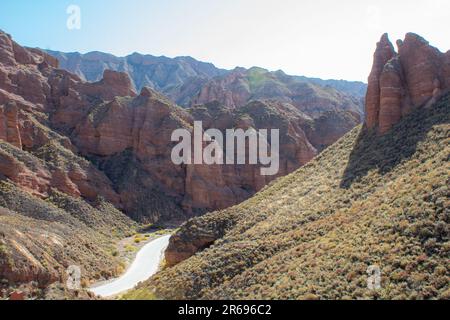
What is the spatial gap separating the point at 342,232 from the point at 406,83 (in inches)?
688

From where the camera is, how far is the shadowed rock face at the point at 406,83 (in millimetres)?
34125

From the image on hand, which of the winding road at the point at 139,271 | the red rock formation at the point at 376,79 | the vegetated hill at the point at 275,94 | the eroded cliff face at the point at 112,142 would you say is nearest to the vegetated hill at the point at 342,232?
the red rock formation at the point at 376,79

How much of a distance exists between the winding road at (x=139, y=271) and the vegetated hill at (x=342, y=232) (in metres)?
6.88

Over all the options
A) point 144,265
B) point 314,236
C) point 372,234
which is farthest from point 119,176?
point 372,234

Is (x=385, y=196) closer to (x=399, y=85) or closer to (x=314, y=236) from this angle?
(x=314, y=236)

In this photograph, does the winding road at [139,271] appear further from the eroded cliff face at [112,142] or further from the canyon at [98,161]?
the eroded cliff face at [112,142]

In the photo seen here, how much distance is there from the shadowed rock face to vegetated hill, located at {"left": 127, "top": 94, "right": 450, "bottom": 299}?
1.06 metres

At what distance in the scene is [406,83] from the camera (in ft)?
118

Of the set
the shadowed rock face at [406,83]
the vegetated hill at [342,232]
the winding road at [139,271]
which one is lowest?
the winding road at [139,271]

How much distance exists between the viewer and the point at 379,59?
127 feet

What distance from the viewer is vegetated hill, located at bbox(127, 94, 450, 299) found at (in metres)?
18.7

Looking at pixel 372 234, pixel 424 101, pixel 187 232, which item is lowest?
pixel 187 232

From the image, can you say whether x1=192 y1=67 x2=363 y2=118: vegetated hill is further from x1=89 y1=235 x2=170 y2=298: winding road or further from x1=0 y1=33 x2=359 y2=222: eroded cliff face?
x1=89 y1=235 x2=170 y2=298: winding road
